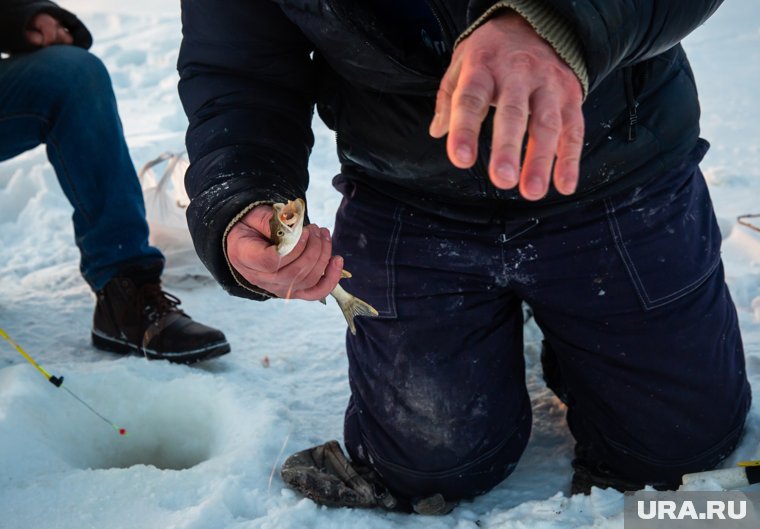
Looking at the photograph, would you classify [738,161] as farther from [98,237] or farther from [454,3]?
[98,237]

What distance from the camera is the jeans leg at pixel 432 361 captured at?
5.67 feet

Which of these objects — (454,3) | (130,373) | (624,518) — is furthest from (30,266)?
(624,518)

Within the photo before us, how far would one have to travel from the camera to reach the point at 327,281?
1334mm

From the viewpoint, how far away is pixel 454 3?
1344mm

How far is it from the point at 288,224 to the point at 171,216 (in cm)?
232

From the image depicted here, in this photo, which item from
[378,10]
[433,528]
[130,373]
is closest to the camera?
[378,10]

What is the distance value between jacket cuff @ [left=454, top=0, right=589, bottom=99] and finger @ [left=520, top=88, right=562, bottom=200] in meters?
0.10

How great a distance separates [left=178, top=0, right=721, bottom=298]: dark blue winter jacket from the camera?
1.45m

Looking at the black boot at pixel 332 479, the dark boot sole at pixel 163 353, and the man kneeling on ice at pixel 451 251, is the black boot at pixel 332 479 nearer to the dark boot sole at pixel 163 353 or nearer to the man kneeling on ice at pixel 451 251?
the man kneeling on ice at pixel 451 251

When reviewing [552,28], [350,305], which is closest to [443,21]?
[552,28]

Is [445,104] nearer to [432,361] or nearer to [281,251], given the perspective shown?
[281,251]

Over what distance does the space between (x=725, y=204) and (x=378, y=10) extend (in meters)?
2.15

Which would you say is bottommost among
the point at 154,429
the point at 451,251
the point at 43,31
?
the point at 154,429

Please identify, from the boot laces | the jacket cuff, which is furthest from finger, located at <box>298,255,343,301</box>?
the boot laces
